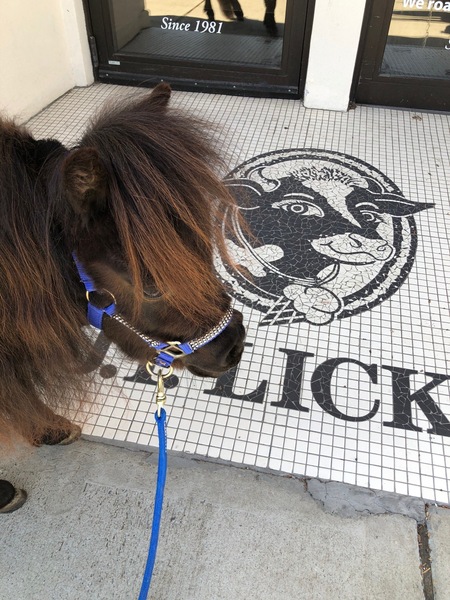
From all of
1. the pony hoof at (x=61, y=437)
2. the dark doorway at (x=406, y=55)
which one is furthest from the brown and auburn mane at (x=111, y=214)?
the dark doorway at (x=406, y=55)

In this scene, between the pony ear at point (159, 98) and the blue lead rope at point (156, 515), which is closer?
the pony ear at point (159, 98)

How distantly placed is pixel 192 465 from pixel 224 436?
20cm

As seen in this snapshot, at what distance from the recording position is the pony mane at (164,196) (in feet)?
3.55

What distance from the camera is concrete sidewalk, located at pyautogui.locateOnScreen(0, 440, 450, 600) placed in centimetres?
177

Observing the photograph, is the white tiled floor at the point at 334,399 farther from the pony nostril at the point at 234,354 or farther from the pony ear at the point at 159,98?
the pony nostril at the point at 234,354

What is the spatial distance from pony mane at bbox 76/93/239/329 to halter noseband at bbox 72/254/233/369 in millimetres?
164

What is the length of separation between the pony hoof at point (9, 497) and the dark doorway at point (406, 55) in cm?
430

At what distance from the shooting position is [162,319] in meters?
1.31

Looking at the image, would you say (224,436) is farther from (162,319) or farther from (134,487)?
(162,319)

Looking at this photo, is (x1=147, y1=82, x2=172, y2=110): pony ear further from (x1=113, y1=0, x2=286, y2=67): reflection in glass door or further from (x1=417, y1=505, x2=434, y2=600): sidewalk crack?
(x1=113, y1=0, x2=286, y2=67): reflection in glass door

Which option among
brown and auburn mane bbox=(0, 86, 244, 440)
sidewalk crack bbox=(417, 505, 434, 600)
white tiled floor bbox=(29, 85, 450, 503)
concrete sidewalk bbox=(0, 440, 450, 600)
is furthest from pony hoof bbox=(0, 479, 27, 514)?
sidewalk crack bbox=(417, 505, 434, 600)

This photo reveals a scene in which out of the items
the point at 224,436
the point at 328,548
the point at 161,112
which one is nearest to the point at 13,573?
the point at 224,436

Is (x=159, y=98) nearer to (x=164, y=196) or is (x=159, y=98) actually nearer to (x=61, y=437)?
(x=164, y=196)

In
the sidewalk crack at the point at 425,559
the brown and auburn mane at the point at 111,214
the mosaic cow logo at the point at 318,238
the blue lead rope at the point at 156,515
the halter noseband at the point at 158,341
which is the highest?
the brown and auburn mane at the point at 111,214
